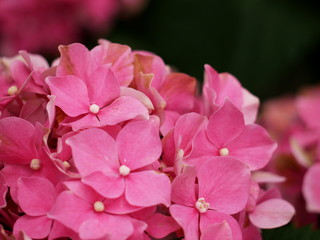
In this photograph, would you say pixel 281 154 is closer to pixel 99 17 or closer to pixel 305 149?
pixel 305 149

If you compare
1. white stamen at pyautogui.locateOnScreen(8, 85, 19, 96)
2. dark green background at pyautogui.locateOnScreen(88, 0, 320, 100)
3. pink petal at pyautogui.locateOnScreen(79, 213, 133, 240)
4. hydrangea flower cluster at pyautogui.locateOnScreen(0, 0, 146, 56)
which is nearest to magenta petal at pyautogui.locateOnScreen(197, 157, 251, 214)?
pink petal at pyautogui.locateOnScreen(79, 213, 133, 240)

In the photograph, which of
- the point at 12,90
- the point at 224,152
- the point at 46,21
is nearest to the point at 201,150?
the point at 224,152

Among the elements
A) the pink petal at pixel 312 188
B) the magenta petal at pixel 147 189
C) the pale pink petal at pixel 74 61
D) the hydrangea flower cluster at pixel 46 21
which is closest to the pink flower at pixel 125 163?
the magenta petal at pixel 147 189

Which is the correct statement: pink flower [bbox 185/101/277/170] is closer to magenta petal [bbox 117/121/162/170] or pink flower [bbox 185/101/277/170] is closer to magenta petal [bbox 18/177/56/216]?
magenta petal [bbox 117/121/162/170]

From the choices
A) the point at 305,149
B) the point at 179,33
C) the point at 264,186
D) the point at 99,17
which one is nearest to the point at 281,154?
the point at 305,149

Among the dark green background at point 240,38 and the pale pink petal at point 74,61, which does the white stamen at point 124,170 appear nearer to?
the pale pink petal at point 74,61

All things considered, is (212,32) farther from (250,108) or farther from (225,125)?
(225,125)
